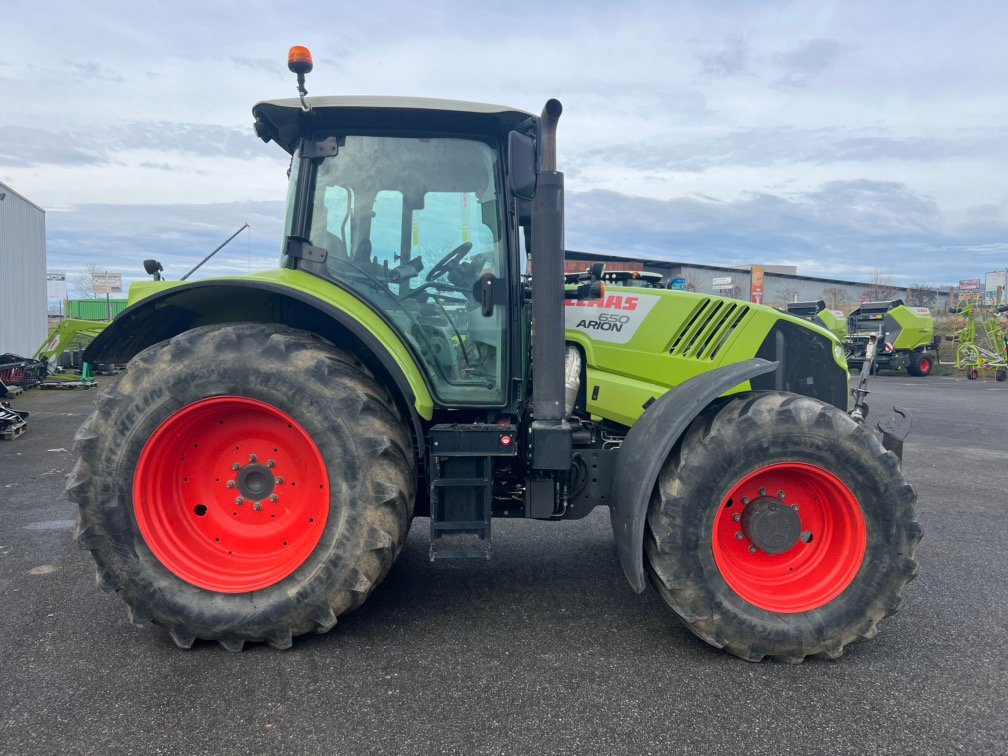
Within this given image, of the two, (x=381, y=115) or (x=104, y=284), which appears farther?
(x=104, y=284)

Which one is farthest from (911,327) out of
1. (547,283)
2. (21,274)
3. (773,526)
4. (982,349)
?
(21,274)

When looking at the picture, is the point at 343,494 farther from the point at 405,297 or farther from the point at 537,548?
the point at 537,548

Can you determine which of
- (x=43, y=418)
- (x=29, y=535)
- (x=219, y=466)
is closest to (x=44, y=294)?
(x=43, y=418)

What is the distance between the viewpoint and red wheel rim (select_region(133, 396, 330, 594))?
2836 mm

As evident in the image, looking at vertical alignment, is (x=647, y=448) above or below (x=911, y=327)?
below

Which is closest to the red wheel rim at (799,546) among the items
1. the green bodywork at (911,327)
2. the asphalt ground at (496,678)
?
the asphalt ground at (496,678)

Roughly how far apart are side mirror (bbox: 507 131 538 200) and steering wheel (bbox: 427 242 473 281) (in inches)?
19.5

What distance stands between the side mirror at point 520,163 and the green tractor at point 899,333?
1820 centimetres

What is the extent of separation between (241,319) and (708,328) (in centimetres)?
234

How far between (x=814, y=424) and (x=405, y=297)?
1837 millimetres

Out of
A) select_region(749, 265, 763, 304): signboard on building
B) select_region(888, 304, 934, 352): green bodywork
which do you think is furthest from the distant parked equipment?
select_region(749, 265, 763, 304): signboard on building

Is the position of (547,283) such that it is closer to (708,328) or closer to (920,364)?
(708,328)

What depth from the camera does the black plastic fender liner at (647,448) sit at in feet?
8.84

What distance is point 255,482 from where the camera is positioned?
2.95m
